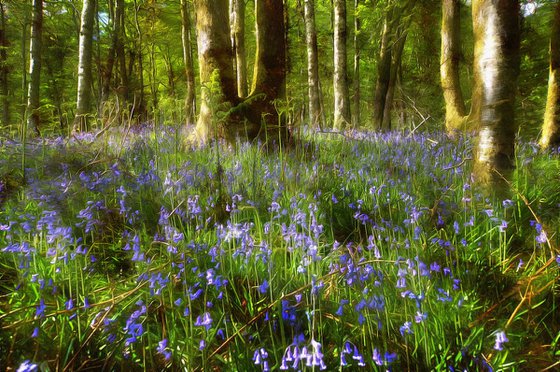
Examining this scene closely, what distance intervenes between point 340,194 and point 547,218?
4.89 feet

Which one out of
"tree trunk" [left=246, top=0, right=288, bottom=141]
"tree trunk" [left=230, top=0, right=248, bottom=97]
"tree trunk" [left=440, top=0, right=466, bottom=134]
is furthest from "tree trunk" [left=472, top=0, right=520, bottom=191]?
"tree trunk" [left=440, top=0, right=466, bottom=134]

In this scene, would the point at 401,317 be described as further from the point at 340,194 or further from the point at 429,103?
the point at 429,103

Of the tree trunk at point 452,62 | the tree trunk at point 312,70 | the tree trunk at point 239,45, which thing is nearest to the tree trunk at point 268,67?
the tree trunk at point 239,45

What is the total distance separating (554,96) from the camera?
5848 millimetres

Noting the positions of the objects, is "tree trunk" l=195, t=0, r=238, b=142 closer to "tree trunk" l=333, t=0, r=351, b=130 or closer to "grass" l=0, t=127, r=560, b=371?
"grass" l=0, t=127, r=560, b=371

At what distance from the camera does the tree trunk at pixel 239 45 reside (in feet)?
23.4

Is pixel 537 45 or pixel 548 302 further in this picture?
pixel 537 45

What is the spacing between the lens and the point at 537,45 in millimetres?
11273

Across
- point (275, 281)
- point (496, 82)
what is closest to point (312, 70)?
point (496, 82)

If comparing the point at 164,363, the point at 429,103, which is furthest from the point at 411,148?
the point at 429,103

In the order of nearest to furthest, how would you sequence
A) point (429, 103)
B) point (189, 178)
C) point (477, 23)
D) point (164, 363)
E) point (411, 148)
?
point (164, 363) < point (477, 23) < point (189, 178) < point (411, 148) < point (429, 103)

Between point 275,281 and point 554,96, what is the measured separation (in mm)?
6339

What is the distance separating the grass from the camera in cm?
128

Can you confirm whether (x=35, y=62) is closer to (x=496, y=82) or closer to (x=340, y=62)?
(x=340, y=62)
